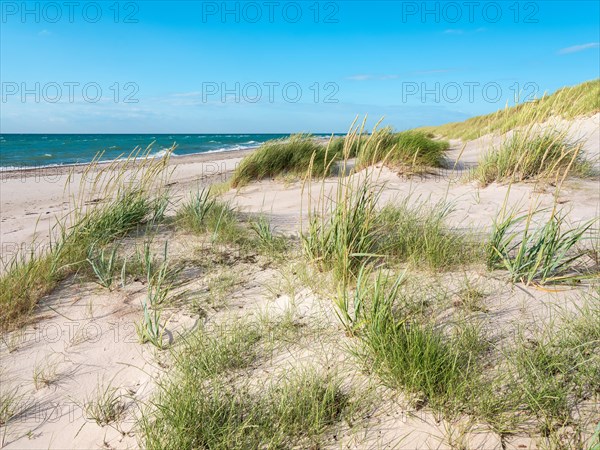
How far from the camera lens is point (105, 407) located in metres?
2.06

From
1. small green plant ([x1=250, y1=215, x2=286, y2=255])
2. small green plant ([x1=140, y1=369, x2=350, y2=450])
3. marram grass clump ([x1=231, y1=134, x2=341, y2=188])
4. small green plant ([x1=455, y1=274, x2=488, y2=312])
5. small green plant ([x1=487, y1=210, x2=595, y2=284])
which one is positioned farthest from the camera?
marram grass clump ([x1=231, y1=134, x2=341, y2=188])

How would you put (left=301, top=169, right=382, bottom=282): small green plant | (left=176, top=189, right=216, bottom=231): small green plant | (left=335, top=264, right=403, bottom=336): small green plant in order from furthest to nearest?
(left=176, top=189, right=216, bottom=231): small green plant → (left=301, top=169, right=382, bottom=282): small green plant → (left=335, top=264, right=403, bottom=336): small green plant

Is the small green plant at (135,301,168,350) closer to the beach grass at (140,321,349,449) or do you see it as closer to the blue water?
the beach grass at (140,321,349,449)

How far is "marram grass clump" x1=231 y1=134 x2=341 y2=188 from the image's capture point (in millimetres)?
7602

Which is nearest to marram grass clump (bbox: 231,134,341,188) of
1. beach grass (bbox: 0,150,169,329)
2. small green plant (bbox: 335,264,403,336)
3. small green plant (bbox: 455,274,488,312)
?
beach grass (bbox: 0,150,169,329)

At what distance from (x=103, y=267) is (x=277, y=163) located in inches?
201

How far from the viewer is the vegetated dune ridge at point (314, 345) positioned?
68.6 inches

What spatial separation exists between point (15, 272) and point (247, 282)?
68.6 inches

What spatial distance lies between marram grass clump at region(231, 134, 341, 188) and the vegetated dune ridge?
384cm

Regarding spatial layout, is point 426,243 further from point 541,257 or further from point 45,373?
point 45,373

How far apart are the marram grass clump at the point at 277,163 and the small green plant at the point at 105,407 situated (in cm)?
540

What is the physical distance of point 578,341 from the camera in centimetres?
198

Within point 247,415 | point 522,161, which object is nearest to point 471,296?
point 247,415

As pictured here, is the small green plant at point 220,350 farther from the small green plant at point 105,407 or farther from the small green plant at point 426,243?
the small green plant at point 426,243
